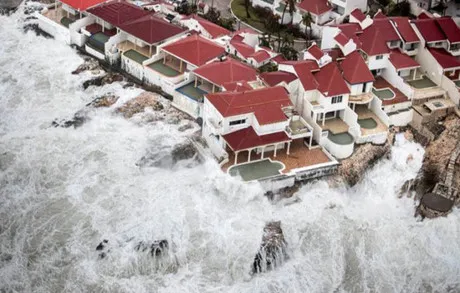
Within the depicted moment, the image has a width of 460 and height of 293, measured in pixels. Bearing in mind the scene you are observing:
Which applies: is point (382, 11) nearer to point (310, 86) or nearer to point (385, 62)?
point (385, 62)

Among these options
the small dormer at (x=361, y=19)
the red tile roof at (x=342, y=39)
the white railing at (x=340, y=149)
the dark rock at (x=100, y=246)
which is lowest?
the dark rock at (x=100, y=246)

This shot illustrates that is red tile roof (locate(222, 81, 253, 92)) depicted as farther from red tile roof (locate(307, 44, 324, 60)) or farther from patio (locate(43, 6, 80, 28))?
patio (locate(43, 6, 80, 28))

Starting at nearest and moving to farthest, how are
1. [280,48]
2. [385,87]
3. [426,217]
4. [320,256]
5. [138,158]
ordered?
[320,256] → [426,217] → [138,158] → [385,87] → [280,48]

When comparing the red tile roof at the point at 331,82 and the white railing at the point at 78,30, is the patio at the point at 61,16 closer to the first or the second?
the white railing at the point at 78,30

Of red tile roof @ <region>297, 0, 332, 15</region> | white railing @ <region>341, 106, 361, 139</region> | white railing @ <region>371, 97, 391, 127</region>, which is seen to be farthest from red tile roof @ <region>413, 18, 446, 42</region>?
white railing @ <region>341, 106, 361, 139</region>

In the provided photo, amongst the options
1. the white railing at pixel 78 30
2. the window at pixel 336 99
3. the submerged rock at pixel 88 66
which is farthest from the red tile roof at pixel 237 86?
the white railing at pixel 78 30

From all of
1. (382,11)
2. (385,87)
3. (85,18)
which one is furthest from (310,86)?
(85,18)
